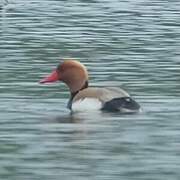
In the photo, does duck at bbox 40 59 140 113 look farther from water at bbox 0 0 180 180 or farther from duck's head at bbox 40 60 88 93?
water at bbox 0 0 180 180

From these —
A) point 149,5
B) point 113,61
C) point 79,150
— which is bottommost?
point 149,5

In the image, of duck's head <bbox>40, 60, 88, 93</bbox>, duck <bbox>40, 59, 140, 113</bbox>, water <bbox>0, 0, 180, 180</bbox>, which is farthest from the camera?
duck's head <bbox>40, 60, 88, 93</bbox>

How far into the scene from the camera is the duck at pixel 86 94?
57.8 feet

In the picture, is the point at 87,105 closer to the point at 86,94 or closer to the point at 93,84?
the point at 86,94

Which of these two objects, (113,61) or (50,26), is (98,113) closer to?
(113,61)

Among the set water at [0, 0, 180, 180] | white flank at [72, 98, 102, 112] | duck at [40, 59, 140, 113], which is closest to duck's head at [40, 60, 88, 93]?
duck at [40, 59, 140, 113]

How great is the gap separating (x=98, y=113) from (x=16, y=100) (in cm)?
135

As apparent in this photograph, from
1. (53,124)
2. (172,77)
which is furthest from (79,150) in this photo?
(172,77)

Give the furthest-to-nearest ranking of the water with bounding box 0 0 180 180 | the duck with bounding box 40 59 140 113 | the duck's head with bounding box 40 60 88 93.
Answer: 1. the duck's head with bounding box 40 60 88 93
2. the duck with bounding box 40 59 140 113
3. the water with bounding box 0 0 180 180

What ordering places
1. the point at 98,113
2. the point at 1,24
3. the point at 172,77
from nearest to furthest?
the point at 98,113 → the point at 172,77 → the point at 1,24

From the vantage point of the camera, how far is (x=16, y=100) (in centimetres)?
1852

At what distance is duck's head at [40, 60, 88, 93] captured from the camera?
18.8 metres

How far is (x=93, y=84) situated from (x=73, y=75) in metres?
1.50

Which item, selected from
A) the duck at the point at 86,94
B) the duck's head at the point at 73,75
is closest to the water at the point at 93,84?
the duck at the point at 86,94
